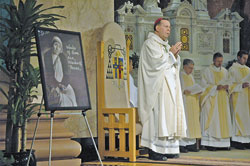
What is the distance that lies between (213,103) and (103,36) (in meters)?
2.91

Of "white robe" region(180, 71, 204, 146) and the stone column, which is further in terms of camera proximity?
the stone column

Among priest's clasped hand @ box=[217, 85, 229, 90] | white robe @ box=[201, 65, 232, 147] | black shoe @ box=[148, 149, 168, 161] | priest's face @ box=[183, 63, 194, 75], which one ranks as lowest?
black shoe @ box=[148, 149, 168, 161]

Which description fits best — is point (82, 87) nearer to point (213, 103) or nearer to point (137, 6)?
point (213, 103)

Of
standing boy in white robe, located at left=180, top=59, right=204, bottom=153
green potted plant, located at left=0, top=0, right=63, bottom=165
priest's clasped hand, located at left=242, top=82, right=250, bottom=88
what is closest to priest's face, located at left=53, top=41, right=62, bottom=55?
green potted plant, located at left=0, top=0, right=63, bottom=165

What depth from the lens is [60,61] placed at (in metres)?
4.99

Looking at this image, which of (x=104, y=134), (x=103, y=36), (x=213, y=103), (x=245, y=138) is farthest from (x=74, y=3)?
(x=245, y=138)

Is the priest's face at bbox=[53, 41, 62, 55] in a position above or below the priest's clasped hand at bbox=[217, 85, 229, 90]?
above

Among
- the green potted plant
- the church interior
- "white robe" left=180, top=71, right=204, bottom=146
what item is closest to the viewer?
the green potted plant

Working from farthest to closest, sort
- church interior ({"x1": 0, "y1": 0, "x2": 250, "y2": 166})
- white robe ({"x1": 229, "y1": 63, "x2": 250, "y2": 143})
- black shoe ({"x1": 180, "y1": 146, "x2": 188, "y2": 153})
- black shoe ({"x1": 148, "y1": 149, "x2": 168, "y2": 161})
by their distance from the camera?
white robe ({"x1": 229, "y1": 63, "x2": 250, "y2": 143}), black shoe ({"x1": 180, "y1": 146, "x2": 188, "y2": 153}), black shoe ({"x1": 148, "y1": 149, "x2": 168, "y2": 161}), church interior ({"x1": 0, "y1": 0, "x2": 250, "y2": 166})

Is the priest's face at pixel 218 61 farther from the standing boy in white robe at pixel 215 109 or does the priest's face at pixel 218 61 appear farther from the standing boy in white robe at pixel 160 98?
the standing boy in white robe at pixel 160 98

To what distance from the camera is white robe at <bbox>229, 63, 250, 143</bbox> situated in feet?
28.7

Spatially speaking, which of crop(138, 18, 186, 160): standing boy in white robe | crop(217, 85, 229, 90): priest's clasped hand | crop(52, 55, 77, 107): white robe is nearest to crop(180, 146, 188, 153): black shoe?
crop(217, 85, 229, 90): priest's clasped hand

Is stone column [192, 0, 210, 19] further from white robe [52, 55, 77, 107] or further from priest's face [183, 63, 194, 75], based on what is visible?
white robe [52, 55, 77, 107]

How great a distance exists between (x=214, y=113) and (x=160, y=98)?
2.62m
